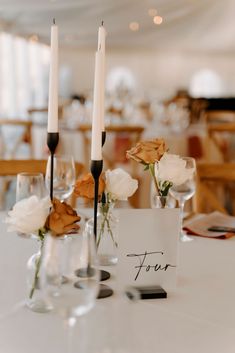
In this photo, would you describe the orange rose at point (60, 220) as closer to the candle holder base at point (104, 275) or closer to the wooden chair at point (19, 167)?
the candle holder base at point (104, 275)

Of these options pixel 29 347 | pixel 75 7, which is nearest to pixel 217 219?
pixel 29 347

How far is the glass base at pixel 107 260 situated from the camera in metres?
1.42

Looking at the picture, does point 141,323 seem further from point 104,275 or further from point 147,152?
point 147,152

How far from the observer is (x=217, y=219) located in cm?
197

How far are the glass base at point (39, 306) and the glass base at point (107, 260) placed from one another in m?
0.32

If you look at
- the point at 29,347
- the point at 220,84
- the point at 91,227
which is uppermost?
the point at 220,84

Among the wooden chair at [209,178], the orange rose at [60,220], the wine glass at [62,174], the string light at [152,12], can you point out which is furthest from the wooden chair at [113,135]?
the string light at [152,12]

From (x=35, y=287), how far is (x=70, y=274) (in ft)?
0.75

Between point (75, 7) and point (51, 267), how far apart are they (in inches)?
316

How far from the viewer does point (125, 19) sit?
35.5ft

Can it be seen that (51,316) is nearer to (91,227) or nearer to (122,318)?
(122,318)

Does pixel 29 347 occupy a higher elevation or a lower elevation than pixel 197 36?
lower

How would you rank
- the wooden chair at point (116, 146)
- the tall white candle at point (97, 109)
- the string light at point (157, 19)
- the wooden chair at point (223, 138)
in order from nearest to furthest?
the tall white candle at point (97, 109)
the wooden chair at point (116, 146)
the wooden chair at point (223, 138)
the string light at point (157, 19)

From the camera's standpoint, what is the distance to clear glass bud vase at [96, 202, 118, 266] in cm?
134
